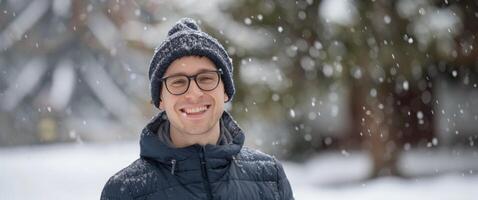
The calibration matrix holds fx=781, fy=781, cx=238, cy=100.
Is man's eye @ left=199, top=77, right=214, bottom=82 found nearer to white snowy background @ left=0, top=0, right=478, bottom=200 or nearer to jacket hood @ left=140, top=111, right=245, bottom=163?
jacket hood @ left=140, top=111, right=245, bottom=163

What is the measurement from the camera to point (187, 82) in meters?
2.20

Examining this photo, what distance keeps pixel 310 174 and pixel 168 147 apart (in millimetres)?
14201

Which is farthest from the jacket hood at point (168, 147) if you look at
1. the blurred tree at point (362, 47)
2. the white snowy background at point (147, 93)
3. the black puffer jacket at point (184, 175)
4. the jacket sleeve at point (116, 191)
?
the blurred tree at point (362, 47)

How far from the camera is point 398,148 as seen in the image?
14672 millimetres

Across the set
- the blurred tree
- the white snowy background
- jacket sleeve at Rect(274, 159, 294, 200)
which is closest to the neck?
jacket sleeve at Rect(274, 159, 294, 200)

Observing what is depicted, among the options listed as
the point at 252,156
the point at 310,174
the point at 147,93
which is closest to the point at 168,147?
the point at 252,156

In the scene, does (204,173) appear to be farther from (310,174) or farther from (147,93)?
(147,93)

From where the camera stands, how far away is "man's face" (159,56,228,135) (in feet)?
7.20

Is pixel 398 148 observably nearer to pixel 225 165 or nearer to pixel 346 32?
pixel 346 32

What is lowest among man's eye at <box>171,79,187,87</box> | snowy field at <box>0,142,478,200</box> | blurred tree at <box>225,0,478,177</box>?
man's eye at <box>171,79,187,87</box>

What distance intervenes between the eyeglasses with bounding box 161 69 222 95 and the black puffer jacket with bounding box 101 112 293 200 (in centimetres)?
15

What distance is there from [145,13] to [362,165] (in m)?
5.88

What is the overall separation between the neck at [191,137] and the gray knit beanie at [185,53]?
0.39 ft

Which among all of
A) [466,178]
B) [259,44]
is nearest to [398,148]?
[466,178]
